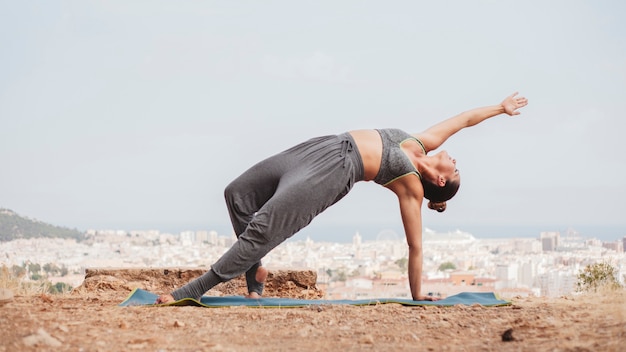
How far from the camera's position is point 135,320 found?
3984mm

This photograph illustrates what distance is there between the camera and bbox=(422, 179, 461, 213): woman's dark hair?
4.88 metres

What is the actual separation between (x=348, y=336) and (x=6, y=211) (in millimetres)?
20261

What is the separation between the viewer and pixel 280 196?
14.8 feet

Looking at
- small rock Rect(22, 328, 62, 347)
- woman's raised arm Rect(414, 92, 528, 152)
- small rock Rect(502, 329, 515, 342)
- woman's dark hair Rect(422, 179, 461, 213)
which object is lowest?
small rock Rect(22, 328, 62, 347)

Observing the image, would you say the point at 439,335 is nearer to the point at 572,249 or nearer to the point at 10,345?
the point at 10,345

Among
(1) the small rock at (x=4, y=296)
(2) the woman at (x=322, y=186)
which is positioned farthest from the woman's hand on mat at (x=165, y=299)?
(1) the small rock at (x=4, y=296)

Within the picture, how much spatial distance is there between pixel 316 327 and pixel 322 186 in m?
1.06

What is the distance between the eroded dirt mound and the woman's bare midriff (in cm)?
182

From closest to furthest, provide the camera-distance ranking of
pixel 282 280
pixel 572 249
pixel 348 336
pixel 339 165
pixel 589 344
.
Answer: pixel 589 344 < pixel 348 336 < pixel 339 165 < pixel 282 280 < pixel 572 249

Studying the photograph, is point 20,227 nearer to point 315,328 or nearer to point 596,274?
point 596,274

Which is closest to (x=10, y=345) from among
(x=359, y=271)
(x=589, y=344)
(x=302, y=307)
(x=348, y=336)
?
(x=348, y=336)

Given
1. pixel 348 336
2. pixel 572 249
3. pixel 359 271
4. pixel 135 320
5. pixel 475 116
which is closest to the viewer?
pixel 348 336

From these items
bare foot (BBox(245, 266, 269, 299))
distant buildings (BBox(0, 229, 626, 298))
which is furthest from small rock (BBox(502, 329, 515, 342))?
distant buildings (BBox(0, 229, 626, 298))

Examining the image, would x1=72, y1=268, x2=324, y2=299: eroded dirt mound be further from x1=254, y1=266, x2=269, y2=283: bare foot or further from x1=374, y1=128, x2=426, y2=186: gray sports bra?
x1=374, y1=128, x2=426, y2=186: gray sports bra
